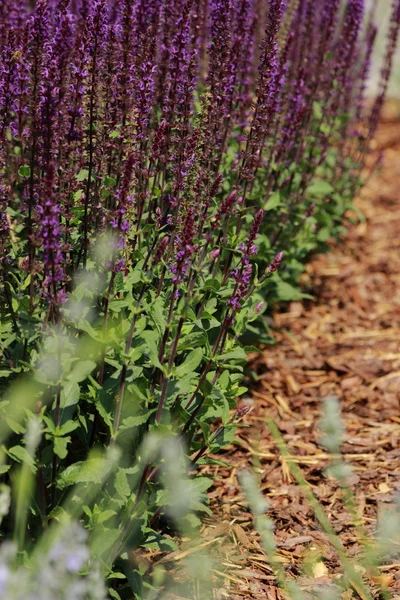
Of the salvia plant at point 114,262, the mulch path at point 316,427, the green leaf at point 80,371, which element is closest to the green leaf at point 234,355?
the salvia plant at point 114,262

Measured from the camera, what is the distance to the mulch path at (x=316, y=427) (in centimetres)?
383

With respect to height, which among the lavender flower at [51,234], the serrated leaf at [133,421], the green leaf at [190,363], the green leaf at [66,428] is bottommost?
the serrated leaf at [133,421]

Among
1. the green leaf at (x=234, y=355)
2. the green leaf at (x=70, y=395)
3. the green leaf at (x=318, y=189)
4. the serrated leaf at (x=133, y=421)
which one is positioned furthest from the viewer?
the green leaf at (x=318, y=189)

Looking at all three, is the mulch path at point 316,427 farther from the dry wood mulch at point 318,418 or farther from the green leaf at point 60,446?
the green leaf at point 60,446

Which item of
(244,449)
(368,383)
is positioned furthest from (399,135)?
(244,449)

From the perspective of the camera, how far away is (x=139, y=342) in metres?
3.40

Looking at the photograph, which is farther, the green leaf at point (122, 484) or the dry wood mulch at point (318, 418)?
the dry wood mulch at point (318, 418)

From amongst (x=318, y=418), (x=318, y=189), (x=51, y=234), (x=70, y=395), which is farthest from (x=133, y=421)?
(x=318, y=189)

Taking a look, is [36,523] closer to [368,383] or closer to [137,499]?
[137,499]

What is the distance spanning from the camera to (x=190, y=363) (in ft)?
11.4

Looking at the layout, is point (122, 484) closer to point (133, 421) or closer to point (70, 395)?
point (133, 421)

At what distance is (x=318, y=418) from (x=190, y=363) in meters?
2.19

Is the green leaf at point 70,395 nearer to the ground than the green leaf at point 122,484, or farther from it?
farther from it

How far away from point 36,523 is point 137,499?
1.66ft
